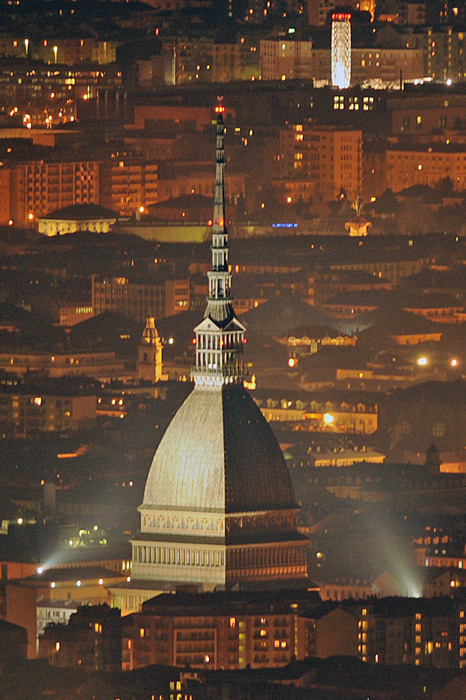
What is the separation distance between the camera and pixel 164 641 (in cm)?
6378

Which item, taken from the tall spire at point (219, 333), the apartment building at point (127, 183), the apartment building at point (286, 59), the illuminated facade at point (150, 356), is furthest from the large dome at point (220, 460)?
the apartment building at point (286, 59)

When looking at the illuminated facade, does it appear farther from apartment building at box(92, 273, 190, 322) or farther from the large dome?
the large dome

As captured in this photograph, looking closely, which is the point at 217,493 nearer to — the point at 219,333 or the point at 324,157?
the point at 219,333

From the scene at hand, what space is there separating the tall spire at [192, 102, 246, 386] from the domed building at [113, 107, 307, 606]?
13 mm

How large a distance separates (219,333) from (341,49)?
93.7 metres

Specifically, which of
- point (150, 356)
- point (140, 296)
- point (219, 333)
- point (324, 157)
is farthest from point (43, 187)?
point (219, 333)

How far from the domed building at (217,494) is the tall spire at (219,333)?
0.01m

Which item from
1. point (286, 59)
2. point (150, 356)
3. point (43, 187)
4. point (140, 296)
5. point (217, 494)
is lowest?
point (217, 494)

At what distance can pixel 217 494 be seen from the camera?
219 feet

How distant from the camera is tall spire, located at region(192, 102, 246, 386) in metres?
66.5

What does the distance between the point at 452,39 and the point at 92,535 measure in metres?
86.5

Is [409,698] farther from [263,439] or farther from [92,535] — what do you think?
[92,535]

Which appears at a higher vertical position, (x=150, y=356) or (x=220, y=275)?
(x=150, y=356)

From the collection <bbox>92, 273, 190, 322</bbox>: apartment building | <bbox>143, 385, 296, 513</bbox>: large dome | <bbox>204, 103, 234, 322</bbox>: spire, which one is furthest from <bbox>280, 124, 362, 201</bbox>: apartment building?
<bbox>143, 385, 296, 513</bbox>: large dome
